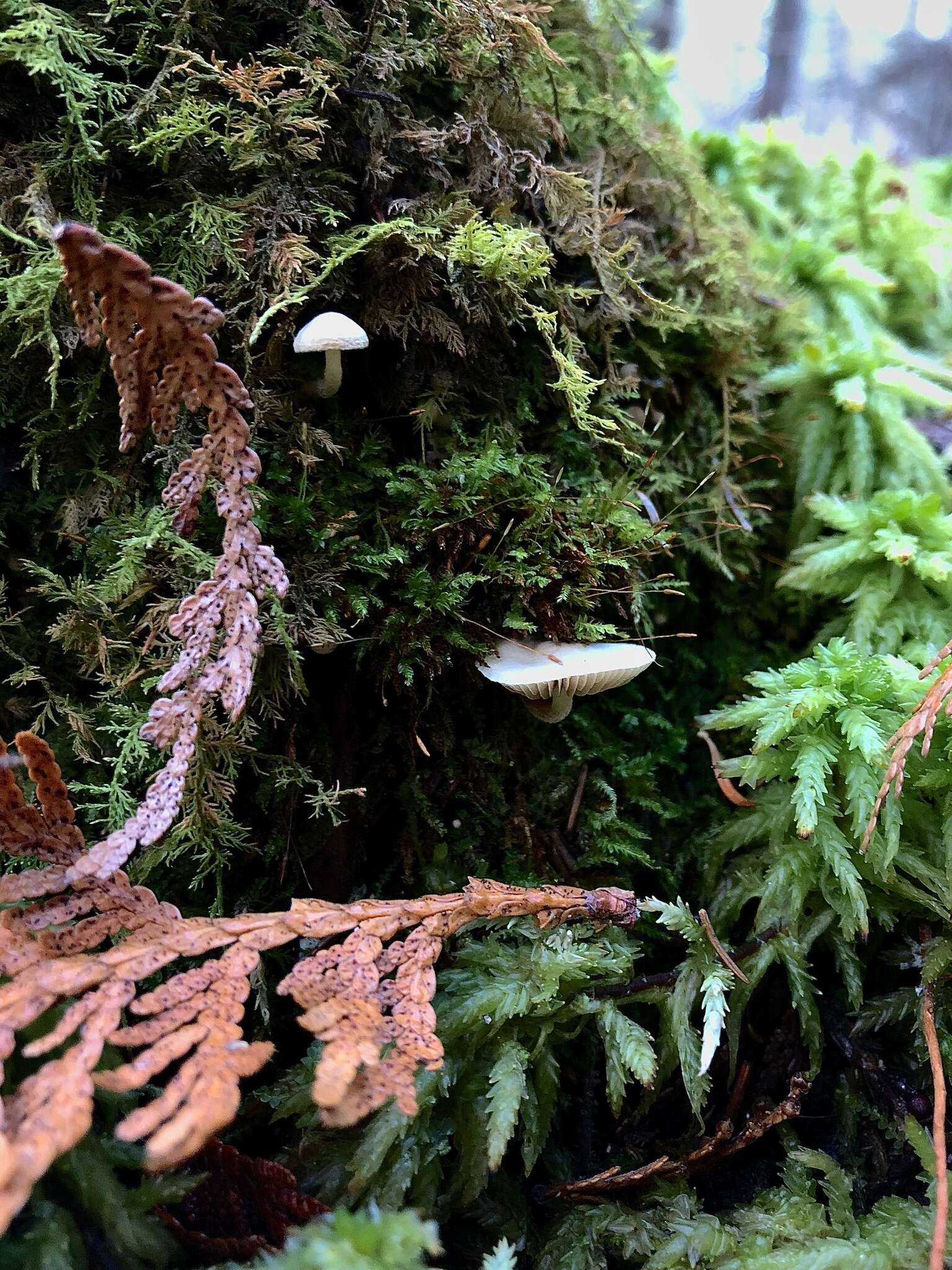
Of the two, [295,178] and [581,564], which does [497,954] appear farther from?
[295,178]

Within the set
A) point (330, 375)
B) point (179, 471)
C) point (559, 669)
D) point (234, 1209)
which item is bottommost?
point (234, 1209)

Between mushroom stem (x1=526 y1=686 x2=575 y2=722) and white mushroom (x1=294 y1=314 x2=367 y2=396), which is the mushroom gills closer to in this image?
mushroom stem (x1=526 y1=686 x2=575 y2=722)

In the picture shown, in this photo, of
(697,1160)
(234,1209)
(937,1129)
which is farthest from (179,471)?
(937,1129)

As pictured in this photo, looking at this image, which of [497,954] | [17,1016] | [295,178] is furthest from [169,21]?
[497,954]

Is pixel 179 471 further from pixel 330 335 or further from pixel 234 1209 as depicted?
pixel 234 1209

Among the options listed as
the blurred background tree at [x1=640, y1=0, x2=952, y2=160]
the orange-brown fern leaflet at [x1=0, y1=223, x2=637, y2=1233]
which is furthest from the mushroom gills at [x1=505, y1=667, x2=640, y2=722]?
the blurred background tree at [x1=640, y1=0, x2=952, y2=160]

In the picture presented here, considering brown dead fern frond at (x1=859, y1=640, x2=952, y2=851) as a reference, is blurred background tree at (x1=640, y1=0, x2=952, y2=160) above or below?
above

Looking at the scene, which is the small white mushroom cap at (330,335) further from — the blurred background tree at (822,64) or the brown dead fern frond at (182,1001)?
the blurred background tree at (822,64)
